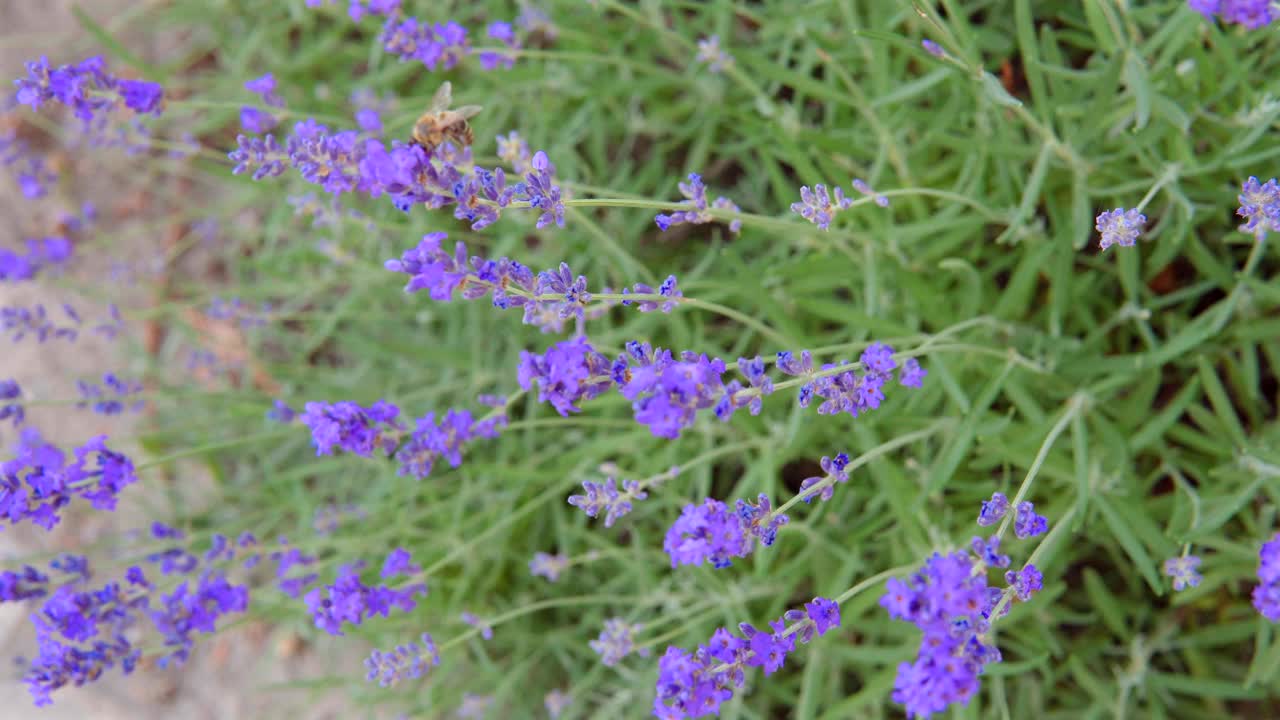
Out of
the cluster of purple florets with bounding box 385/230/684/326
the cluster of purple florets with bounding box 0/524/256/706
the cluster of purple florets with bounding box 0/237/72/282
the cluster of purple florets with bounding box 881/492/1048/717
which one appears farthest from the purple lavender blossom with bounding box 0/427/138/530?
the cluster of purple florets with bounding box 881/492/1048/717

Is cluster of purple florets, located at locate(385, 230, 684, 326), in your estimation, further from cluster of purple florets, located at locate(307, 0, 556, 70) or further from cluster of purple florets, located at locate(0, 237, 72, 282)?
cluster of purple florets, located at locate(0, 237, 72, 282)

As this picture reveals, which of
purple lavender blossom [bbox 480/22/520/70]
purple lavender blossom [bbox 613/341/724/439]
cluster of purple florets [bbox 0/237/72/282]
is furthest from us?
cluster of purple florets [bbox 0/237/72/282]

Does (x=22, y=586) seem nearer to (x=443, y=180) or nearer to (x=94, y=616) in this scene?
(x=94, y=616)

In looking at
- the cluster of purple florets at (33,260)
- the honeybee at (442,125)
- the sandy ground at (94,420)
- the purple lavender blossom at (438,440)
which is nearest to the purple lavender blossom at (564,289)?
the honeybee at (442,125)

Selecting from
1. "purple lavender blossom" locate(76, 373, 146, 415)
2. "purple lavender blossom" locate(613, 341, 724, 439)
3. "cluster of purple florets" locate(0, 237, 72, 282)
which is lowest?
"purple lavender blossom" locate(76, 373, 146, 415)

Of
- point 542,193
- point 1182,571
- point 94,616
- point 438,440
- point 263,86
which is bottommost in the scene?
point 94,616

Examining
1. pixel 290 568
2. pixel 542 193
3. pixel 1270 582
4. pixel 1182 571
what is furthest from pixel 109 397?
pixel 1270 582
